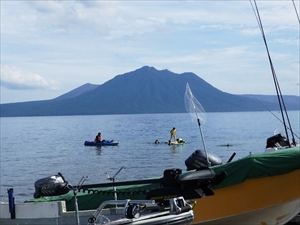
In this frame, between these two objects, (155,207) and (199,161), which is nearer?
(155,207)

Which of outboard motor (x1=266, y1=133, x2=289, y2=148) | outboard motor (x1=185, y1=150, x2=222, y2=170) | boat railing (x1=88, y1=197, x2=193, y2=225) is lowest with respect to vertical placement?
boat railing (x1=88, y1=197, x2=193, y2=225)

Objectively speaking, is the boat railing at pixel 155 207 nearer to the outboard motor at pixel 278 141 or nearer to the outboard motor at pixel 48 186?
the outboard motor at pixel 48 186

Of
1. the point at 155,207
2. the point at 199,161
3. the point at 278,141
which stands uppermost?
the point at 278,141

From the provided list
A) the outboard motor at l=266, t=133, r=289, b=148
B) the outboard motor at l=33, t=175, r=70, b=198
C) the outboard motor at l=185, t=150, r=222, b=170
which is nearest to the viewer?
the outboard motor at l=33, t=175, r=70, b=198

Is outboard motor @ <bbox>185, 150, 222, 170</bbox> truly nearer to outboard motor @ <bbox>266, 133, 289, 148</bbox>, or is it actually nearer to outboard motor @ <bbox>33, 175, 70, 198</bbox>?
outboard motor @ <bbox>266, 133, 289, 148</bbox>

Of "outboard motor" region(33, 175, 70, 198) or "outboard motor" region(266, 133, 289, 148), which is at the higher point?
"outboard motor" region(266, 133, 289, 148)

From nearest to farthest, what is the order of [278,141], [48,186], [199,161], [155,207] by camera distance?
[155,207]
[48,186]
[199,161]
[278,141]

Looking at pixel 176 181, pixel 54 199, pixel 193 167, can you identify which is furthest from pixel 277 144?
pixel 176 181

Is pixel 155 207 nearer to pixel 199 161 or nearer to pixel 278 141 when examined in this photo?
pixel 199 161

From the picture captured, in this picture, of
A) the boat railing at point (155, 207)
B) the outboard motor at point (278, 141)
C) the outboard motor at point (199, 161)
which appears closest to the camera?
the boat railing at point (155, 207)

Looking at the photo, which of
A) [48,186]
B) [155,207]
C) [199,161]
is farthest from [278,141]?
[155,207]

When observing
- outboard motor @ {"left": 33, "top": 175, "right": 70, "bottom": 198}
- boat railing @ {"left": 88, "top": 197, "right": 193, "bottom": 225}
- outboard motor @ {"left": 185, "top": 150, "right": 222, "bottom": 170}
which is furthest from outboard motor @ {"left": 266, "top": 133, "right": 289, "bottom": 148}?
boat railing @ {"left": 88, "top": 197, "right": 193, "bottom": 225}

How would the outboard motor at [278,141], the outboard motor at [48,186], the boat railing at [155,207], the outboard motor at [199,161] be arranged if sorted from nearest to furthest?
the boat railing at [155,207] < the outboard motor at [48,186] < the outboard motor at [199,161] < the outboard motor at [278,141]

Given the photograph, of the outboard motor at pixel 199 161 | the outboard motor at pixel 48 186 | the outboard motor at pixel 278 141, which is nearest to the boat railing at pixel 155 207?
the outboard motor at pixel 48 186
